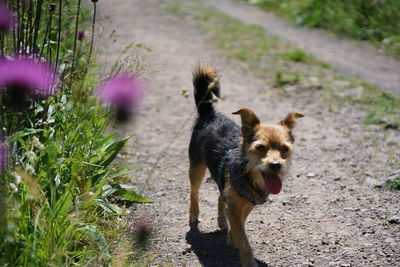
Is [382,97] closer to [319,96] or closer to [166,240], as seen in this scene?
[319,96]

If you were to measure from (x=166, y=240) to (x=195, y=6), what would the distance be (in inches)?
414

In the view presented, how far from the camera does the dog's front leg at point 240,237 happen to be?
3924 mm

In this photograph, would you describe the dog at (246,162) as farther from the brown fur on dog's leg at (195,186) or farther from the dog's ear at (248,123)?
the brown fur on dog's leg at (195,186)

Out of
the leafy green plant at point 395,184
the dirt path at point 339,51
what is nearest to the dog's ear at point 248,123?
the leafy green plant at point 395,184

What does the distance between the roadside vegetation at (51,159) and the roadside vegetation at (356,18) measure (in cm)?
719

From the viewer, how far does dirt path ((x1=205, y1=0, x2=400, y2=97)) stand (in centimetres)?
900

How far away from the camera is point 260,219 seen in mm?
4824

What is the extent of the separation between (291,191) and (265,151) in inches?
62.7

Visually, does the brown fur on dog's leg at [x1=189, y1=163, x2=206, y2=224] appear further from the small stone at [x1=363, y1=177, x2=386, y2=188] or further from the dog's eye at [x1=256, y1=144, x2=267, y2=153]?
the small stone at [x1=363, y1=177, x2=386, y2=188]

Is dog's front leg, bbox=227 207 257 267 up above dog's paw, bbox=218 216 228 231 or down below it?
above

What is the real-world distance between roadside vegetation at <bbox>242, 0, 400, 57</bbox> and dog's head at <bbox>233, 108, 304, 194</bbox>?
7039mm

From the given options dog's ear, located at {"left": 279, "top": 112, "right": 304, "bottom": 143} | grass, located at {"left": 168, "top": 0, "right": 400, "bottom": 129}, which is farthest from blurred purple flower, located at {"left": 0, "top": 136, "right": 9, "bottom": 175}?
grass, located at {"left": 168, "top": 0, "right": 400, "bottom": 129}

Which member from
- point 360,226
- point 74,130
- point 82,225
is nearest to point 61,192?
point 82,225

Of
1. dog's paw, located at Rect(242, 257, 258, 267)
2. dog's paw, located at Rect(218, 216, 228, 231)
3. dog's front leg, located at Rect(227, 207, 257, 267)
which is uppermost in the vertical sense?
dog's front leg, located at Rect(227, 207, 257, 267)
